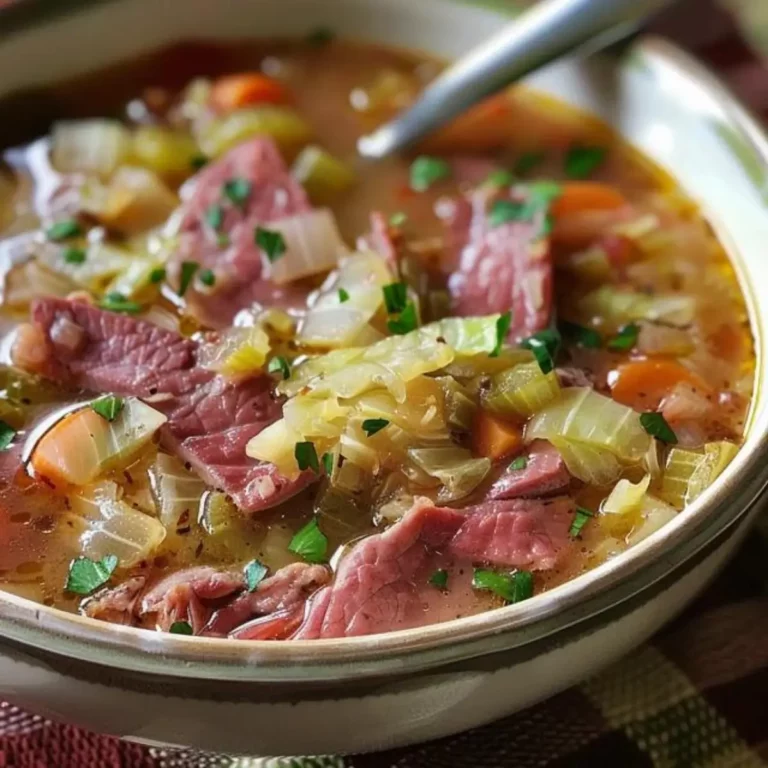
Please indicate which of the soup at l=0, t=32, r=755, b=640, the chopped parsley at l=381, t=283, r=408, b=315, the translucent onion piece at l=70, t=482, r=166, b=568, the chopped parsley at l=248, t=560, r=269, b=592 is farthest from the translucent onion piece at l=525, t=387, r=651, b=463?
the translucent onion piece at l=70, t=482, r=166, b=568

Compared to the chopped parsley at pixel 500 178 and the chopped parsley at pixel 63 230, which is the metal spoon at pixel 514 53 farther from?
the chopped parsley at pixel 63 230

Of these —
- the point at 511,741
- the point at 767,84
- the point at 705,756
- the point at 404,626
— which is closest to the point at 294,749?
the point at 404,626

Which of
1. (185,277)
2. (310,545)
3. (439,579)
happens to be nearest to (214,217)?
(185,277)

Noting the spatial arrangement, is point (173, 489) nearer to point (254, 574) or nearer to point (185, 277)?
point (254, 574)

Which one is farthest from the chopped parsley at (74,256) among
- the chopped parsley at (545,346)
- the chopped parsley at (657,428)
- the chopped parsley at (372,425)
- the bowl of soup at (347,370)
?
the chopped parsley at (657,428)

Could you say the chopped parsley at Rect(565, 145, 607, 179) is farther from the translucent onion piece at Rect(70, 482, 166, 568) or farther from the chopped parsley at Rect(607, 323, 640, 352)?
the translucent onion piece at Rect(70, 482, 166, 568)
